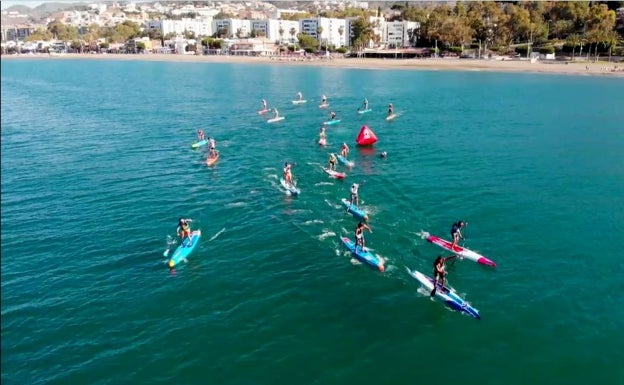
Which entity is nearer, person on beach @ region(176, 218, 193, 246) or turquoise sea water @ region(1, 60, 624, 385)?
turquoise sea water @ region(1, 60, 624, 385)

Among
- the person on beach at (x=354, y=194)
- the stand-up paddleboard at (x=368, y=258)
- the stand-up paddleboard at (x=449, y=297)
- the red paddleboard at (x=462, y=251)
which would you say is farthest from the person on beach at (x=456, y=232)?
the person on beach at (x=354, y=194)

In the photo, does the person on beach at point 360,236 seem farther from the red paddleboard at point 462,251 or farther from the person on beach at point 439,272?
the person on beach at point 439,272

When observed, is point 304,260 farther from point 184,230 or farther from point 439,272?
point 439,272

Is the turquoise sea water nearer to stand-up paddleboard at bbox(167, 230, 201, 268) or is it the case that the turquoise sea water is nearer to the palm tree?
stand-up paddleboard at bbox(167, 230, 201, 268)

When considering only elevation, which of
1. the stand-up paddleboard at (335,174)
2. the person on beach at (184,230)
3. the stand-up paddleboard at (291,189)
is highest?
the stand-up paddleboard at (335,174)

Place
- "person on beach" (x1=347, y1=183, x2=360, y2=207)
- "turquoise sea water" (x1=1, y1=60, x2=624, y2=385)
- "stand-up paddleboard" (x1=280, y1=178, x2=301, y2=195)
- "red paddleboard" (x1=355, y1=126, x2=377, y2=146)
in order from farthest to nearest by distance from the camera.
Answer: "red paddleboard" (x1=355, y1=126, x2=377, y2=146) < "stand-up paddleboard" (x1=280, y1=178, x2=301, y2=195) < "person on beach" (x1=347, y1=183, x2=360, y2=207) < "turquoise sea water" (x1=1, y1=60, x2=624, y2=385)

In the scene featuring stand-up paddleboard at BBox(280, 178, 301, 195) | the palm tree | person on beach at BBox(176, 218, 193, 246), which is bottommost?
person on beach at BBox(176, 218, 193, 246)

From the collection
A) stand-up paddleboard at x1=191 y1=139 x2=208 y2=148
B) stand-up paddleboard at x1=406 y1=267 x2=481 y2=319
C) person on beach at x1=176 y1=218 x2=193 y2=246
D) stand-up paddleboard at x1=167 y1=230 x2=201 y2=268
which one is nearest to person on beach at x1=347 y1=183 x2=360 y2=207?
stand-up paddleboard at x1=406 y1=267 x2=481 y2=319

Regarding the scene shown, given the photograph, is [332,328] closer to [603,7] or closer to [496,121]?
[496,121]

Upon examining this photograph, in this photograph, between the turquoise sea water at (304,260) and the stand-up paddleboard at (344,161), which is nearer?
the turquoise sea water at (304,260)
